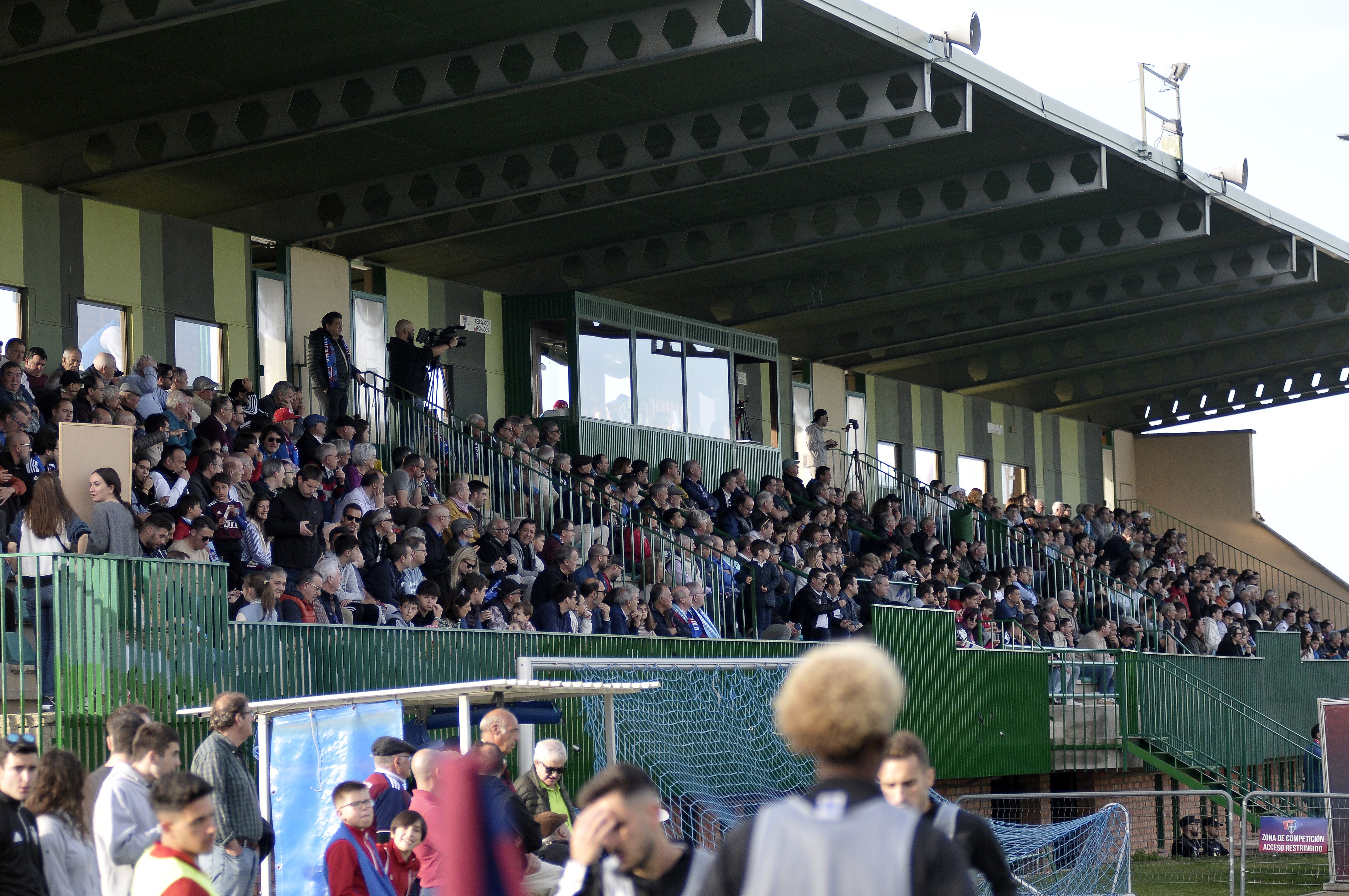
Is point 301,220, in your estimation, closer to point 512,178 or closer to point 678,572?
point 512,178

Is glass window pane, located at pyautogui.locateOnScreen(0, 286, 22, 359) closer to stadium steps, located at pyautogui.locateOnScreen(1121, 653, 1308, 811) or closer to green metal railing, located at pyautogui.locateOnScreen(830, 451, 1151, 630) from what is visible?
stadium steps, located at pyautogui.locateOnScreen(1121, 653, 1308, 811)

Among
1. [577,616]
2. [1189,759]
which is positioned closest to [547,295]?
[577,616]

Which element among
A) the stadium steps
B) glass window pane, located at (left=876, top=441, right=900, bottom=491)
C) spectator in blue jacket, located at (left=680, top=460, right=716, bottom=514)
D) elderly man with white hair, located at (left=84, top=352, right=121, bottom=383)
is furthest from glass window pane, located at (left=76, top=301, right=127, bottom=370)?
glass window pane, located at (left=876, top=441, right=900, bottom=491)

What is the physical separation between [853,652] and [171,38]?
41.8 ft

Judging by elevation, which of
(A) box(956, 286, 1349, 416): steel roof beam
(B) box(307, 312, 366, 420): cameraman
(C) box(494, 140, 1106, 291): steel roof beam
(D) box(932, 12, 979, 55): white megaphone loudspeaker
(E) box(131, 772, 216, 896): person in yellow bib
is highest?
(D) box(932, 12, 979, 55): white megaphone loudspeaker

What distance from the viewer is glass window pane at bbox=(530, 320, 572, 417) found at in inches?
914

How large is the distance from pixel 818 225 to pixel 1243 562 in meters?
20.4

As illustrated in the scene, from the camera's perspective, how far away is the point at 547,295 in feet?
76.5

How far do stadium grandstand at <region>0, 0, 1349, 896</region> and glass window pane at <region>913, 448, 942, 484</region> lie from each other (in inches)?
75.5

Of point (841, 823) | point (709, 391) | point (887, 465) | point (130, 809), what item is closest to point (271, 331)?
point (709, 391)

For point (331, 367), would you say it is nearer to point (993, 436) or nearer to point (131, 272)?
point (131, 272)

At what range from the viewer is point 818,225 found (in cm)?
2180

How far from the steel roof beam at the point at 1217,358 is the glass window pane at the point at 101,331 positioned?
61.6 feet

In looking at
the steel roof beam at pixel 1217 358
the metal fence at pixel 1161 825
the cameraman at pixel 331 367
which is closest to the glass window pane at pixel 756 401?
the metal fence at pixel 1161 825
